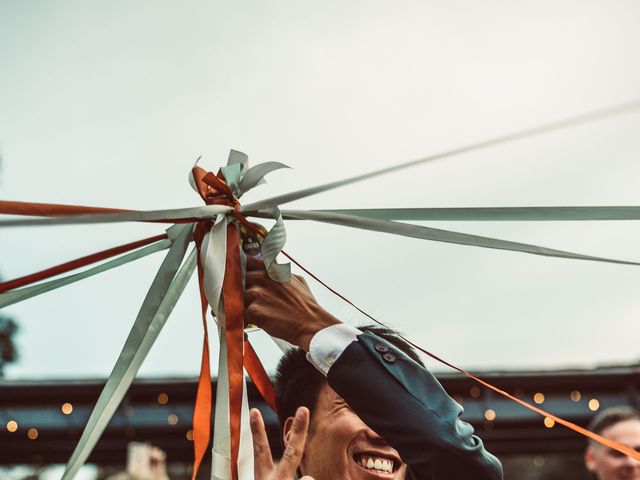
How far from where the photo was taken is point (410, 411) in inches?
60.7

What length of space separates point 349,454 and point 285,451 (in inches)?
27.9

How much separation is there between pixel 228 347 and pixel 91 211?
1.37 feet

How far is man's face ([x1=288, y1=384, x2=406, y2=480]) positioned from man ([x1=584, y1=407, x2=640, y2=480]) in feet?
5.61

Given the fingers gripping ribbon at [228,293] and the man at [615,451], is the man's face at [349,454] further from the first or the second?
the man at [615,451]

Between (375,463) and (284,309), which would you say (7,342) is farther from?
(284,309)

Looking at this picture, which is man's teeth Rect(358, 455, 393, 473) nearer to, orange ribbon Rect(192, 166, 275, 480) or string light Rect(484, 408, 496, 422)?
orange ribbon Rect(192, 166, 275, 480)

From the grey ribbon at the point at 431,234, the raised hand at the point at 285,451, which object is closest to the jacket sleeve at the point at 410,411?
the raised hand at the point at 285,451

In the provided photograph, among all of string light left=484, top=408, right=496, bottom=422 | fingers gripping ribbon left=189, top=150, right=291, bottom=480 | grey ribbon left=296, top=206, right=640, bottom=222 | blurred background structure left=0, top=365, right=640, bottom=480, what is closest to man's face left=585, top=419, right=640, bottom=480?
grey ribbon left=296, top=206, right=640, bottom=222

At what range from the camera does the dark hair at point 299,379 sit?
2.38 meters

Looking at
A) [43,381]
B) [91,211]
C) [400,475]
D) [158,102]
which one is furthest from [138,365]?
[43,381]

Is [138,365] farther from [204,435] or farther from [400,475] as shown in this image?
[400,475]

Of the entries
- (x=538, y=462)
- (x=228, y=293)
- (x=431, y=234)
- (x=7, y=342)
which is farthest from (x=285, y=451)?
(x=7, y=342)

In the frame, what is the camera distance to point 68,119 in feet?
10.3

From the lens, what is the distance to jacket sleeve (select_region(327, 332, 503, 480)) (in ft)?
5.00
